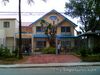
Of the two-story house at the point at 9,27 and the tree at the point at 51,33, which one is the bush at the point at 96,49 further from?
the two-story house at the point at 9,27

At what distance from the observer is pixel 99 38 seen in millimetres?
42125

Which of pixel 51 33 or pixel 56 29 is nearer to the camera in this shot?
pixel 51 33

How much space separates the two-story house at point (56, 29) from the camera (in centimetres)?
6106

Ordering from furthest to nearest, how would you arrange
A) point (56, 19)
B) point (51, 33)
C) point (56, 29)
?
point (56, 19), point (56, 29), point (51, 33)

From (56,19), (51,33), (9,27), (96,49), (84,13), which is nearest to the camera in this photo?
(96,49)

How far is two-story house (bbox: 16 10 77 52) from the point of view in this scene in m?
61.1

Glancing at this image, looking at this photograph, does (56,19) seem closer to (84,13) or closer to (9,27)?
(84,13)

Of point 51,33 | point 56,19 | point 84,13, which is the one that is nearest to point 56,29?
point 56,19

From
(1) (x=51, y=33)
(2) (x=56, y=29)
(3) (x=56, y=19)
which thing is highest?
(3) (x=56, y=19)

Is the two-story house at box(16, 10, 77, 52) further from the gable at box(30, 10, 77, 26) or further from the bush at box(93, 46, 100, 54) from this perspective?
the bush at box(93, 46, 100, 54)

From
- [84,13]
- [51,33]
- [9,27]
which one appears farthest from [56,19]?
[9,27]

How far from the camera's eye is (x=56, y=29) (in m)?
60.9

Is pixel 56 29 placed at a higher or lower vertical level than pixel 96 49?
higher

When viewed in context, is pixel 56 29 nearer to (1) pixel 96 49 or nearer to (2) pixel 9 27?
(2) pixel 9 27
